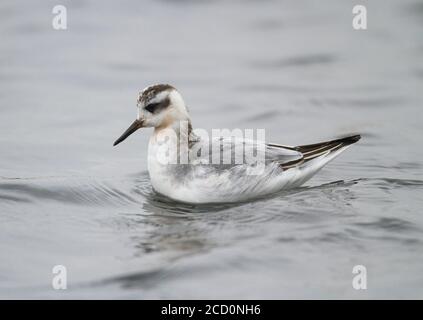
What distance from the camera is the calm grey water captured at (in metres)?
7.29

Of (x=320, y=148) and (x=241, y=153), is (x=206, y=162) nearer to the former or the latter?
(x=241, y=153)

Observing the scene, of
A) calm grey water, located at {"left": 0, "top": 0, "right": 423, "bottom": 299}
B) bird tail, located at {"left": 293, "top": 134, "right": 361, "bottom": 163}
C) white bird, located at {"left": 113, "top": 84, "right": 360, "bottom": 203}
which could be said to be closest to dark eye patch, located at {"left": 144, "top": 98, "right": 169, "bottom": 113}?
white bird, located at {"left": 113, "top": 84, "right": 360, "bottom": 203}

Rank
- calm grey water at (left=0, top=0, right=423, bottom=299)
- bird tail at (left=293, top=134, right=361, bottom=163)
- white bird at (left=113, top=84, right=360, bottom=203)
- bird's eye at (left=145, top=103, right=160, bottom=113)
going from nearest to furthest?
calm grey water at (left=0, top=0, right=423, bottom=299)
white bird at (left=113, top=84, right=360, bottom=203)
bird's eye at (left=145, top=103, right=160, bottom=113)
bird tail at (left=293, top=134, right=361, bottom=163)

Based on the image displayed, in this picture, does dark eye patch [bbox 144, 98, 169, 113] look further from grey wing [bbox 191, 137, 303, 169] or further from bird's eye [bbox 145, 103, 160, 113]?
grey wing [bbox 191, 137, 303, 169]

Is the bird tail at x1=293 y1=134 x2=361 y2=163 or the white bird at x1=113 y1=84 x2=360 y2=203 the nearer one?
the white bird at x1=113 y1=84 x2=360 y2=203

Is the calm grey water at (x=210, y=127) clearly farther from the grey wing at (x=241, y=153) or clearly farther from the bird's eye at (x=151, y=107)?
the bird's eye at (x=151, y=107)

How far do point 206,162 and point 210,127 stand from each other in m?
3.42

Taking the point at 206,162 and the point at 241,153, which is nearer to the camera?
the point at 206,162

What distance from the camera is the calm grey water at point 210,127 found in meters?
Result: 7.29

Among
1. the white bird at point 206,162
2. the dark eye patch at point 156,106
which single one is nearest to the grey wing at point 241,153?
the white bird at point 206,162

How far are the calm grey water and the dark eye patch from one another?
102 centimetres

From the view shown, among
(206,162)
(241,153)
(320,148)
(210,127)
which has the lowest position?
(206,162)

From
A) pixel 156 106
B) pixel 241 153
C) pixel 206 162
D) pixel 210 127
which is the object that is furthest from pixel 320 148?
pixel 210 127

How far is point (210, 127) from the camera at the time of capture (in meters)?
12.3
